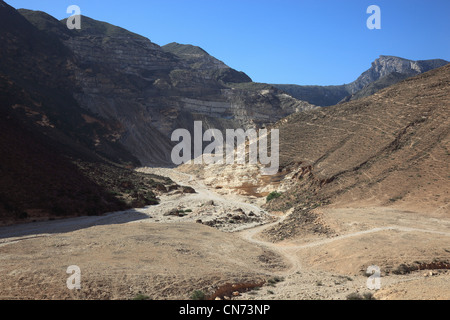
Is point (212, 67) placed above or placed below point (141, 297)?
above

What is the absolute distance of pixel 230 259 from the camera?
46.0ft

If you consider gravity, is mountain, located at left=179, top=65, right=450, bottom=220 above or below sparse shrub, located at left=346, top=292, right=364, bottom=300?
above

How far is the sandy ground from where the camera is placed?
9297mm

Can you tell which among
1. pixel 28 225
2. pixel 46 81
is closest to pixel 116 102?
pixel 46 81

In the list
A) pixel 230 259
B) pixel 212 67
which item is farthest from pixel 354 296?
pixel 212 67

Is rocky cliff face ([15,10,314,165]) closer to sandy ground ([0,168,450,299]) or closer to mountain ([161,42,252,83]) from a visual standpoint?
mountain ([161,42,252,83])

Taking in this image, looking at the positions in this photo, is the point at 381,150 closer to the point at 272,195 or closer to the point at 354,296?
the point at 272,195

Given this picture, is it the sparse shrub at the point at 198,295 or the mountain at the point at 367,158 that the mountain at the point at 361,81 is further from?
the sparse shrub at the point at 198,295

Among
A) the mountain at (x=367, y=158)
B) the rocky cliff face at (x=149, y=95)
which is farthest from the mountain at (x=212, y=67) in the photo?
the mountain at (x=367, y=158)

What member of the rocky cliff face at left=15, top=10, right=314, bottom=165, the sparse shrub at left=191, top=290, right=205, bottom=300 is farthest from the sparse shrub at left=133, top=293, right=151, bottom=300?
the rocky cliff face at left=15, top=10, right=314, bottom=165

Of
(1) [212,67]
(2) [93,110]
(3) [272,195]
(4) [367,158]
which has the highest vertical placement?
(1) [212,67]

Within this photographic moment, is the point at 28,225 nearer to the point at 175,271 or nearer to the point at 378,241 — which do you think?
the point at 175,271

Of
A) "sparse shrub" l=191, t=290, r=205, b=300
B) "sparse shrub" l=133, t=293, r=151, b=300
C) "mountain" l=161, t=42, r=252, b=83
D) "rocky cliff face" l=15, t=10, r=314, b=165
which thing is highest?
"mountain" l=161, t=42, r=252, b=83

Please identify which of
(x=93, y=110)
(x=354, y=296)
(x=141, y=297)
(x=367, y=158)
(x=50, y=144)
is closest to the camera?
(x=141, y=297)
